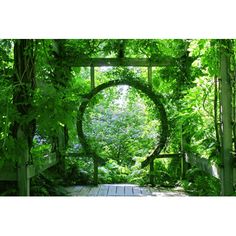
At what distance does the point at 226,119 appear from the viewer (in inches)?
155

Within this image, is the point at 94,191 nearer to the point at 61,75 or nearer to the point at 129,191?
the point at 129,191

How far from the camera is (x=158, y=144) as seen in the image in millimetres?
5801

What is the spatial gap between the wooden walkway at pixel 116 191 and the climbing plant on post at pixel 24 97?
1.36 meters

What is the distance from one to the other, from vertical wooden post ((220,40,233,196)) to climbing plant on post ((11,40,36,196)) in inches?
67.0

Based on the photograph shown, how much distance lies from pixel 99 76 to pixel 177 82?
5.58ft

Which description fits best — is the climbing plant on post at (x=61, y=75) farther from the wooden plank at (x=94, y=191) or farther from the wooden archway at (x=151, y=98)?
the wooden plank at (x=94, y=191)

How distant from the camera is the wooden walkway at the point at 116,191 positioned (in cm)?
521

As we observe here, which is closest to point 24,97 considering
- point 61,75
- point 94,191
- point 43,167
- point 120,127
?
point 43,167

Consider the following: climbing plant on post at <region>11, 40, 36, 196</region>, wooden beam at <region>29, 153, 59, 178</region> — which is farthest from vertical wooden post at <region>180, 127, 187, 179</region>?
climbing plant on post at <region>11, 40, 36, 196</region>

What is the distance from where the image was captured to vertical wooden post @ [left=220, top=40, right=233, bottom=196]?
382 centimetres

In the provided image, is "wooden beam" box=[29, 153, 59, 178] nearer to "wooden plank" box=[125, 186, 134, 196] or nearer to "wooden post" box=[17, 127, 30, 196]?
"wooden post" box=[17, 127, 30, 196]

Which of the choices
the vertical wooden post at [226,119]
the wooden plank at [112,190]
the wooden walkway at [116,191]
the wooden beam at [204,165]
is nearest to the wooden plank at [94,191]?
the wooden walkway at [116,191]

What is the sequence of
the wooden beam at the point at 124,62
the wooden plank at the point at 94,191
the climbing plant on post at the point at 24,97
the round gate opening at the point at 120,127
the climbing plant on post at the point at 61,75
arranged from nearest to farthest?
the climbing plant on post at the point at 24,97 → the wooden plank at the point at 94,191 → the climbing plant on post at the point at 61,75 → the wooden beam at the point at 124,62 → the round gate opening at the point at 120,127
